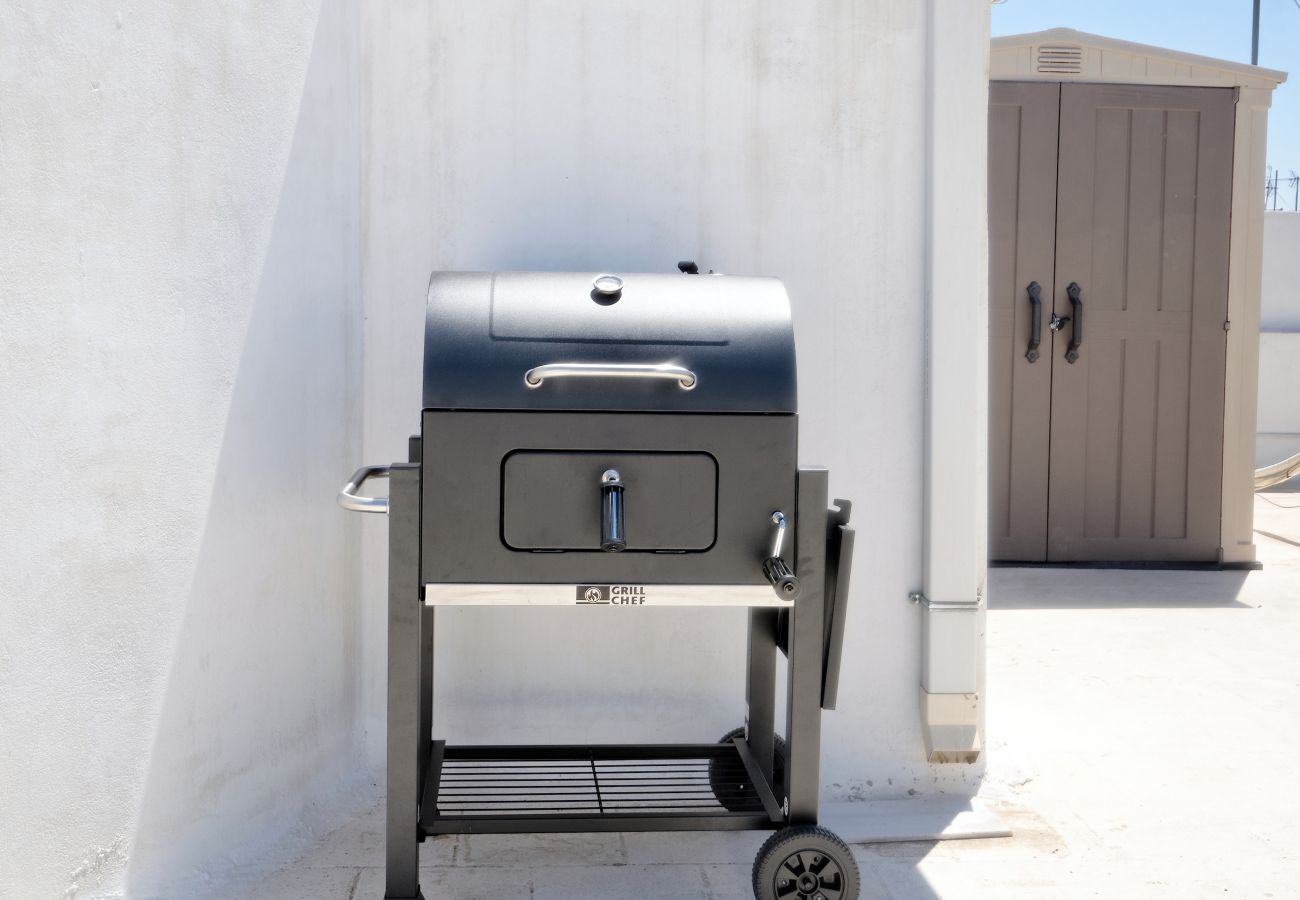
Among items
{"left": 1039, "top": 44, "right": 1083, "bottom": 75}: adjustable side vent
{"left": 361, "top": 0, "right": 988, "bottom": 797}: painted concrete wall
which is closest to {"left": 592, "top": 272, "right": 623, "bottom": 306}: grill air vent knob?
{"left": 361, "top": 0, "right": 988, "bottom": 797}: painted concrete wall

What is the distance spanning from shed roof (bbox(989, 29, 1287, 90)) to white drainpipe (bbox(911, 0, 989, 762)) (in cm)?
276

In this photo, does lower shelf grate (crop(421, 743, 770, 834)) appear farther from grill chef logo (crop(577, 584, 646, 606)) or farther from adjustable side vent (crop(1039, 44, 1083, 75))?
adjustable side vent (crop(1039, 44, 1083, 75))

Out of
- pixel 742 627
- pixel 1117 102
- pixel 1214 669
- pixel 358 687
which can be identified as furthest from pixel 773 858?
pixel 1117 102

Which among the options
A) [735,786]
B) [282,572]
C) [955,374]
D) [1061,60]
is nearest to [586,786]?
[735,786]

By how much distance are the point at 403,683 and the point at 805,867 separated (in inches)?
32.5

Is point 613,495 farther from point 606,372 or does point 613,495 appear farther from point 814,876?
point 814,876

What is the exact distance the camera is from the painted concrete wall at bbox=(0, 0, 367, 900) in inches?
71.7

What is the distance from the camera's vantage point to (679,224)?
276cm

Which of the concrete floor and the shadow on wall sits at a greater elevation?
the shadow on wall

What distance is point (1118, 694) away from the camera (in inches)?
142

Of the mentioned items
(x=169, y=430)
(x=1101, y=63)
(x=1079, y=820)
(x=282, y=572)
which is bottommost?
(x=1079, y=820)

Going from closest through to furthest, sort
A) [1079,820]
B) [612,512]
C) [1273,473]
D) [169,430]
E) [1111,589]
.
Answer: [612,512], [169,430], [1079,820], [1111,589], [1273,473]

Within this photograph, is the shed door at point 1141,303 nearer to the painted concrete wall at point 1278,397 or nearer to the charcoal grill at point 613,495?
the charcoal grill at point 613,495

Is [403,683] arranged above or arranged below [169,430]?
below
